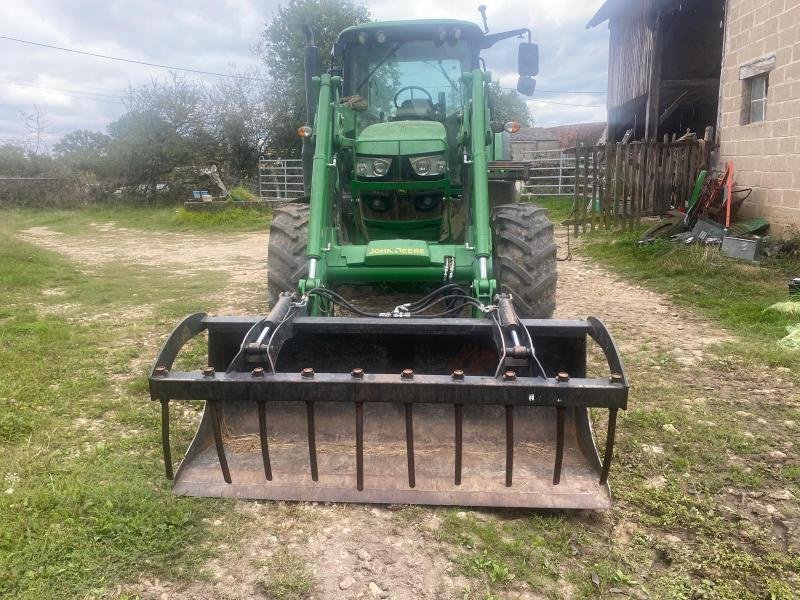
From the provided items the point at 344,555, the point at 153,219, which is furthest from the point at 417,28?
the point at 153,219

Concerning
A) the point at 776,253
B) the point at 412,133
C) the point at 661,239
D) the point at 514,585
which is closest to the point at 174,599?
the point at 514,585

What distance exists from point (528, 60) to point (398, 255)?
6.35ft

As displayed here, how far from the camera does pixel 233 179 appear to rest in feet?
74.2

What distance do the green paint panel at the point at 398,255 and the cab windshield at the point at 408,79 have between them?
1507 millimetres

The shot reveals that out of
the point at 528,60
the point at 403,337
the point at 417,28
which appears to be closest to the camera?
the point at 403,337

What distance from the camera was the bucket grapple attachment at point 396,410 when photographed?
2418mm

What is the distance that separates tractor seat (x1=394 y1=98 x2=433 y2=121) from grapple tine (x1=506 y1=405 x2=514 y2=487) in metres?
3.09

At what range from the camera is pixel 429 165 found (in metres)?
4.20

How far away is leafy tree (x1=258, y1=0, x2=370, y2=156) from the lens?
23562 mm

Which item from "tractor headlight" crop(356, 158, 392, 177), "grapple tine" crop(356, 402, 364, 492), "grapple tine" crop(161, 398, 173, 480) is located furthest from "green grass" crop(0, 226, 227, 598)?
"tractor headlight" crop(356, 158, 392, 177)

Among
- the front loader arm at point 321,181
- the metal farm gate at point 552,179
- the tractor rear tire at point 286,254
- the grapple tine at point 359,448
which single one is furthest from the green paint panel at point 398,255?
the metal farm gate at point 552,179

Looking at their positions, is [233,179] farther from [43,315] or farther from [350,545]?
[350,545]

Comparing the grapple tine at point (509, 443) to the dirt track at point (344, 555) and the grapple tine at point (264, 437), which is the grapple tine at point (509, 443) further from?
the grapple tine at point (264, 437)

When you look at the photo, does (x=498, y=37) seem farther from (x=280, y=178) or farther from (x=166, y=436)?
(x=280, y=178)
